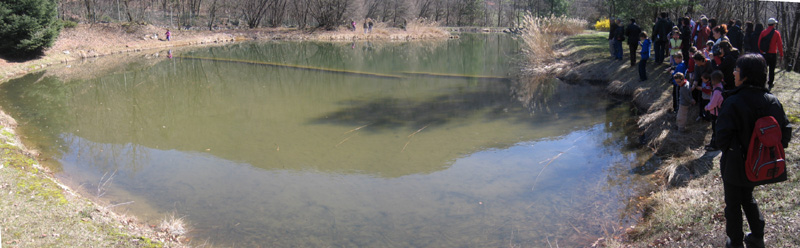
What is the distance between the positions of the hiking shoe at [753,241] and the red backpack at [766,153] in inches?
19.5

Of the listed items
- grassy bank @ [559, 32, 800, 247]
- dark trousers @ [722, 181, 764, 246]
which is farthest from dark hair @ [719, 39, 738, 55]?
dark trousers @ [722, 181, 764, 246]

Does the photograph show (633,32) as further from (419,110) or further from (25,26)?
(25,26)

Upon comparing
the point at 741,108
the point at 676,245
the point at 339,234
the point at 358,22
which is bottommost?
the point at 339,234

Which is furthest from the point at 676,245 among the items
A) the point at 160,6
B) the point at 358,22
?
the point at 160,6

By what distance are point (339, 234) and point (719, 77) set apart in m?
4.80

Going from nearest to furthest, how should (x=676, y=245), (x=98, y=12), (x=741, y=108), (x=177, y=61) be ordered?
(x=741, y=108)
(x=676, y=245)
(x=177, y=61)
(x=98, y=12)

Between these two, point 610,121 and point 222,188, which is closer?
point 222,188

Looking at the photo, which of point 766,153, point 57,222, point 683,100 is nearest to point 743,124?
point 766,153

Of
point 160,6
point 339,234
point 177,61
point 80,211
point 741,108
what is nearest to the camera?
point 741,108

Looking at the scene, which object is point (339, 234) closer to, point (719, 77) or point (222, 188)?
point (222, 188)

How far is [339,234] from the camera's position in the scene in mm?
5648

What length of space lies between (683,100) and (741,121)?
4645 millimetres

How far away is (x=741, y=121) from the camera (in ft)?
11.3

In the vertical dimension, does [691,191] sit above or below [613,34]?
below
